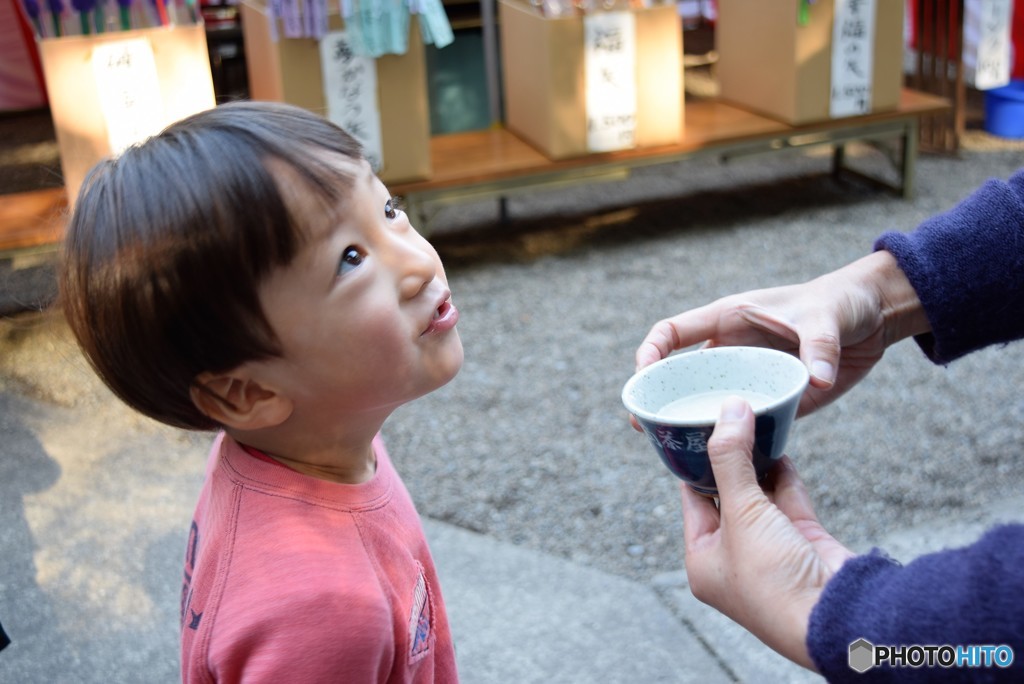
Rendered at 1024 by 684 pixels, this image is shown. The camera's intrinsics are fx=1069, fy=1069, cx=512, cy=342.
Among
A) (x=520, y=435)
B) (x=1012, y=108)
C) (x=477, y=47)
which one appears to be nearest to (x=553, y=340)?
(x=520, y=435)

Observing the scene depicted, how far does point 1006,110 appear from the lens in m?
4.99

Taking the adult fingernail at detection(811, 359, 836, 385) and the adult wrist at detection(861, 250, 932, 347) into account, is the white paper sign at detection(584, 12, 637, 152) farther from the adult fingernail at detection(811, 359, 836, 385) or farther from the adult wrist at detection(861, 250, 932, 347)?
the adult fingernail at detection(811, 359, 836, 385)

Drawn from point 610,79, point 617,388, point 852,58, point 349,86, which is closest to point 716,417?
point 617,388

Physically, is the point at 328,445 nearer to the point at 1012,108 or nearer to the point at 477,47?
the point at 477,47

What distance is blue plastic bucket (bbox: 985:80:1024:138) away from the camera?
16.3 feet

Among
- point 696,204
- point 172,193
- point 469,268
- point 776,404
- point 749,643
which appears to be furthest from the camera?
point 696,204

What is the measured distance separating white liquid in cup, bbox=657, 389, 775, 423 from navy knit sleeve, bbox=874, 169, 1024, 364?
0.34m

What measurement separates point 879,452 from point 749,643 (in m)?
0.82

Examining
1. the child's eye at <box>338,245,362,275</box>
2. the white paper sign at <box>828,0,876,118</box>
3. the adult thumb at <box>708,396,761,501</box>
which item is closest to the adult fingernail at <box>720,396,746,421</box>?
the adult thumb at <box>708,396,761,501</box>

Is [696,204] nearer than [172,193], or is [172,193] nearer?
[172,193]

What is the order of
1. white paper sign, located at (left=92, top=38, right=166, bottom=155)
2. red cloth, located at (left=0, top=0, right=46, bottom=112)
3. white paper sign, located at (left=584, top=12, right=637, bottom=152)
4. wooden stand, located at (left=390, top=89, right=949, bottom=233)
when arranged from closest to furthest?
white paper sign, located at (left=92, top=38, right=166, bottom=155), white paper sign, located at (left=584, top=12, right=637, bottom=152), wooden stand, located at (left=390, top=89, right=949, bottom=233), red cloth, located at (left=0, top=0, right=46, bottom=112)

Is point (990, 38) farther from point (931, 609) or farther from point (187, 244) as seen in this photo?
point (187, 244)

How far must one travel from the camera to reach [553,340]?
329 centimetres

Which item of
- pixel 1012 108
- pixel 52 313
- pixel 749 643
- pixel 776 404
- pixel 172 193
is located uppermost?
pixel 172 193
